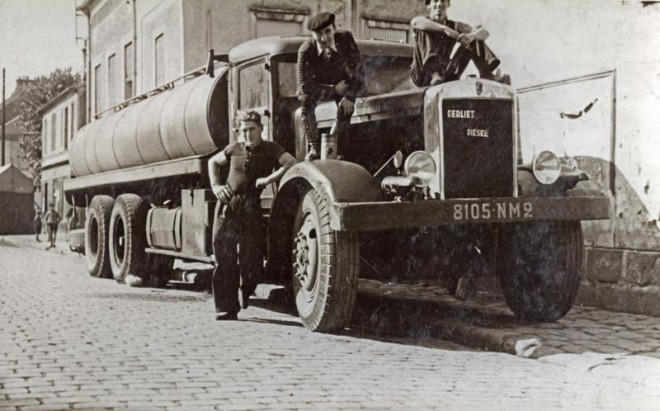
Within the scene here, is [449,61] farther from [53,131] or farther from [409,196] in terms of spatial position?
[53,131]

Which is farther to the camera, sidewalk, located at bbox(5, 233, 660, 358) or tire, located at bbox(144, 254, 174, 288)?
tire, located at bbox(144, 254, 174, 288)

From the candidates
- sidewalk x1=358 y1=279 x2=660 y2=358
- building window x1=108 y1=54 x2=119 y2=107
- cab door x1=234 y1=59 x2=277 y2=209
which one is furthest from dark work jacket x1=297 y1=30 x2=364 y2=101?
building window x1=108 y1=54 x2=119 y2=107

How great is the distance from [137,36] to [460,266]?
56.2 ft

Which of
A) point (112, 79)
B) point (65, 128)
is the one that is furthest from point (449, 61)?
point (65, 128)

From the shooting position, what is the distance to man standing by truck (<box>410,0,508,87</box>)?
7188mm

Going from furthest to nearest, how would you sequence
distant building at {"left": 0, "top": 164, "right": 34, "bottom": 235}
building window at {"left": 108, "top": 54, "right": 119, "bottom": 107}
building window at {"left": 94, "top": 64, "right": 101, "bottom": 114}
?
building window at {"left": 94, "top": 64, "right": 101, "bottom": 114}
building window at {"left": 108, "top": 54, "right": 119, "bottom": 107}
distant building at {"left": 0, "top": 164, "right": 34, "bottom": 235}

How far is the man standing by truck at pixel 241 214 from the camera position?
303 inches

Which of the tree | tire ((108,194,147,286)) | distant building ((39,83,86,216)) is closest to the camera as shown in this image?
tire ((108,194,147,286))

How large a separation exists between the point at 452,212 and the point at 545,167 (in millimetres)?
1106

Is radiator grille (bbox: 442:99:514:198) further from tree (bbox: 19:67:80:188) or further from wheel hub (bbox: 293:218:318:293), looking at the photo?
tree (bbox: 19:67:80:188)

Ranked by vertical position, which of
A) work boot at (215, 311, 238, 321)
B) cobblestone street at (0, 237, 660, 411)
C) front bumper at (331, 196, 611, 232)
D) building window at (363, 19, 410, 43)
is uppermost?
building window at (363, 19, 410, 43)

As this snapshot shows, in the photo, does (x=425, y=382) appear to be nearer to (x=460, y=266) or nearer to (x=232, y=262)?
(x=460, y=266)

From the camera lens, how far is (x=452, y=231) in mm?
6945

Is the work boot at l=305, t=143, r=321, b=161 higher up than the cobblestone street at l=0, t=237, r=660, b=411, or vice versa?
the work boot at l=305, t=143, r=321, b=161
